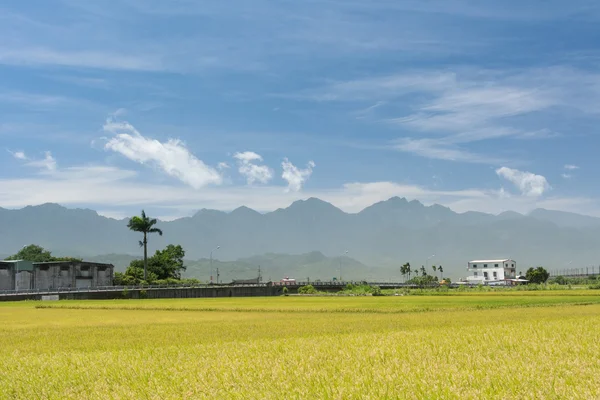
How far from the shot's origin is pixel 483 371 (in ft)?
47.6

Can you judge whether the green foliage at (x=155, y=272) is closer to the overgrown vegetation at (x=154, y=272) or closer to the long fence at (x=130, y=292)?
the overgrown vegetation at (x=154, y=272)

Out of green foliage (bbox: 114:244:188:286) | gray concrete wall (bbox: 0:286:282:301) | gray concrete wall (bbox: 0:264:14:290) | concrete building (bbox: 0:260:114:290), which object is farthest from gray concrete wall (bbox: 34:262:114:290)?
gray concrete wall (bbox: 0:286:282:301)

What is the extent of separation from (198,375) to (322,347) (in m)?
6.40

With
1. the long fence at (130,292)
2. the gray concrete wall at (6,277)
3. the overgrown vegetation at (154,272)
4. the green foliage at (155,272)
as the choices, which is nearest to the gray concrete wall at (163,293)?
the long fence at (130,292)

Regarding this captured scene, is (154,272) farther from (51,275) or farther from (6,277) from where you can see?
(6,277)

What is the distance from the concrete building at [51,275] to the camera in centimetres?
14162

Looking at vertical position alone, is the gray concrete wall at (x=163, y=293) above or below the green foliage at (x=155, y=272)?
below

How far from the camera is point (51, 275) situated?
5910 inches

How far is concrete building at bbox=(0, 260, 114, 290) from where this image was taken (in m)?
142

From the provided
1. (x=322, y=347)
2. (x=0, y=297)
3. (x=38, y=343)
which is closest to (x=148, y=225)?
(x=0, y=297)

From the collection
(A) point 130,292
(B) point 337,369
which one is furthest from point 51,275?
(B) point 337,369

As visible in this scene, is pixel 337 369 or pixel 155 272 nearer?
pixel 337 369

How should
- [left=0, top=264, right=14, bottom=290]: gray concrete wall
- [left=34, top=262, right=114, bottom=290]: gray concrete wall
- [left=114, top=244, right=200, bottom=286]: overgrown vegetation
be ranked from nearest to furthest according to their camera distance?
1. [left=0, top=264, right=14, bottom=290]: gray concrete wall
2. [left=34, top=262, right=114, bottom=290]: gray concrete wall
3. [left=114, top=244, right=200, bottom=286]: overgrown vegetation

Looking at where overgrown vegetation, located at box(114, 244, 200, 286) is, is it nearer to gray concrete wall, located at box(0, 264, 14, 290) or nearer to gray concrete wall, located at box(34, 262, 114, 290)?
gray concrete wall, located at box(34, 262, 114, 290)
